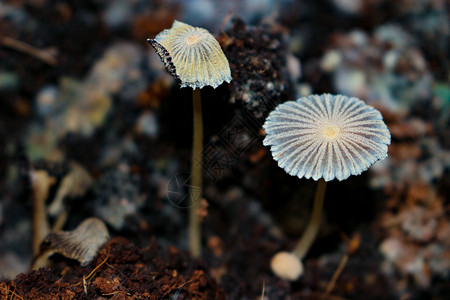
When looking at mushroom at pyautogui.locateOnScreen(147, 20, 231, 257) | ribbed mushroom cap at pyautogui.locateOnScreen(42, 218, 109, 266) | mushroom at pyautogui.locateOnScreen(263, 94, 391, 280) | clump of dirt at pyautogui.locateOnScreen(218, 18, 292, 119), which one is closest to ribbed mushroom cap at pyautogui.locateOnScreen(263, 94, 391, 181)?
mushroom at pyautogui.locateOnScreen(263, 94, 391, 280)

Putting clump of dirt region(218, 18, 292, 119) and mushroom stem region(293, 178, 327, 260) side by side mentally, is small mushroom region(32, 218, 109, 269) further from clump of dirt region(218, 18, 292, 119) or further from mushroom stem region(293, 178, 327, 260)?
mushroom stem region(293, 178, 327, 260)

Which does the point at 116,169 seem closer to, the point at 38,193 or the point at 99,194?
the point at 99,194

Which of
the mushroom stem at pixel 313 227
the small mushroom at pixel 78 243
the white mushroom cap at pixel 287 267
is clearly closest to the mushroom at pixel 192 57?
the mushroom stem at pixel 313 227

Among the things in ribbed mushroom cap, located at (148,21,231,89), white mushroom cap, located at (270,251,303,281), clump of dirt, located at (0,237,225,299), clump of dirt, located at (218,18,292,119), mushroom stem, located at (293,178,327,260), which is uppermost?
clump of dirt, located at (218,18,292,119)

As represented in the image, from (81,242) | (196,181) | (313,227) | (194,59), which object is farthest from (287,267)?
(194,59)

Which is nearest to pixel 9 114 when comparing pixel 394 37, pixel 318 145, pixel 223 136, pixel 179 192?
pixel 179 192

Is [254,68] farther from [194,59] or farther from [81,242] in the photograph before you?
[81,242]
